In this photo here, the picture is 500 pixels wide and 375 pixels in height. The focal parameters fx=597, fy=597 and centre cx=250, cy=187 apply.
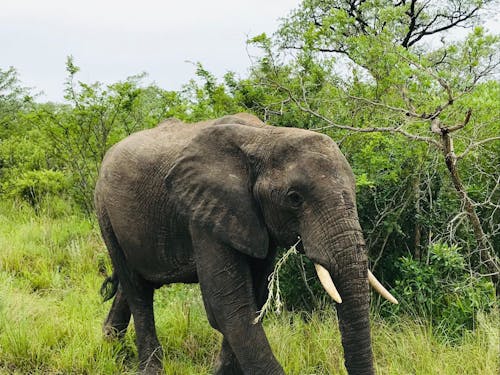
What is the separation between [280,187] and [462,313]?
265 cm

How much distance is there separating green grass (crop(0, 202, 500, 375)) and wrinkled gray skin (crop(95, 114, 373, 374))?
1.56 feet

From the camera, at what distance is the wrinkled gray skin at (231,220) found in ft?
10.2

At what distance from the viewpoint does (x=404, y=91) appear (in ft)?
17.4

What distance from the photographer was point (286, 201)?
327 centimetres

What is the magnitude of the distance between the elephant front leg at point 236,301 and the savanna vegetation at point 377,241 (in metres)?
1.01

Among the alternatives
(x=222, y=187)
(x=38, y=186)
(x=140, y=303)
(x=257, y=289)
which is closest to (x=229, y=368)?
(x=257, y=289)

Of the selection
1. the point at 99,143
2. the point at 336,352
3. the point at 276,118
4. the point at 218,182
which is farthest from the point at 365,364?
the point at 99,143

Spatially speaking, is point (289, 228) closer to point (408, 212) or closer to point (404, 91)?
point (404, 91)

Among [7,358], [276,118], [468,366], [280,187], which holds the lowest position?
[468,366]

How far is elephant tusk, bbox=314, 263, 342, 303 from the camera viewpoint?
9.56 ft

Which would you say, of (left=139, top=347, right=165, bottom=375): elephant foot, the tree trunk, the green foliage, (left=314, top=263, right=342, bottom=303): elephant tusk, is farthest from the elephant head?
the green foliage

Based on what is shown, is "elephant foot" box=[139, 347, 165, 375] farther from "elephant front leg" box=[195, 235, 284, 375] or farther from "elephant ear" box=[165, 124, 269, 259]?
"elephant ear" box=[165, 124, 269, 259]

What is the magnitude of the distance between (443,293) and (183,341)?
7.66ft

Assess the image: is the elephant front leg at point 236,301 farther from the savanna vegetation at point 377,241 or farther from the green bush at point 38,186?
the green bush at point 38,186
